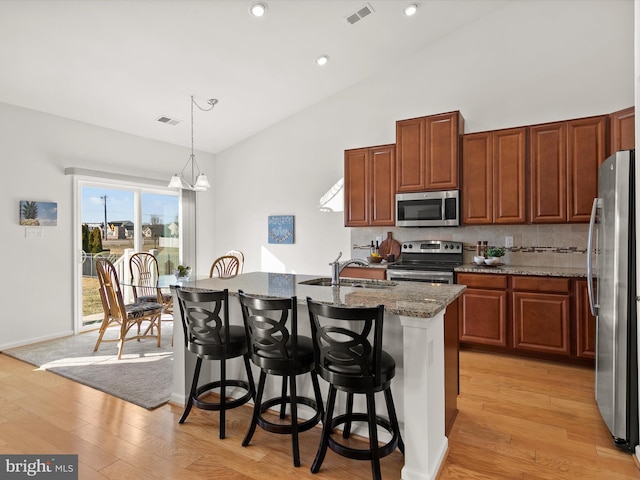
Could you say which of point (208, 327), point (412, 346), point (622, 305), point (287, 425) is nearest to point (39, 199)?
point (208, 327)

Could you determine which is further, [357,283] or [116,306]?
[116,306]

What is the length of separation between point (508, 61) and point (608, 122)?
1304mm

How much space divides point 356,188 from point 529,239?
83.6 inches

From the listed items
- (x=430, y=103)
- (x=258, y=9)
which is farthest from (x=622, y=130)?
(x=258, y=9)

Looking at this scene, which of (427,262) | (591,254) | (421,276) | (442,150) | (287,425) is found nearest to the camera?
(287,425)

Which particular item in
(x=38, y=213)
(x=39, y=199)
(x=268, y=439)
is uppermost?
(x=39, y=199)

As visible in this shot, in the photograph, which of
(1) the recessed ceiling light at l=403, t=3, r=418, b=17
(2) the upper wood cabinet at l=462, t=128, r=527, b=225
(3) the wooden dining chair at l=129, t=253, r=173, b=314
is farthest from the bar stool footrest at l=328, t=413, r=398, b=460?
(1) the recessed ceiling light at l=403, t=3, r=418, b=17

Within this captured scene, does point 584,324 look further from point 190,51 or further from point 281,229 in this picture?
point 190,51

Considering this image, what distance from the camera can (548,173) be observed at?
12.6 feet

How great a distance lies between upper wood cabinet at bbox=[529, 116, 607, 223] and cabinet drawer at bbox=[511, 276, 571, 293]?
66 cm

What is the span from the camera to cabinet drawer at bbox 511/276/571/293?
3.54 meters

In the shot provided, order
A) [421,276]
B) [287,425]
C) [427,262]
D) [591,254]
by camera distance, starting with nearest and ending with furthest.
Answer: [287,425] → [591,254] → [421,276] → [427,262]

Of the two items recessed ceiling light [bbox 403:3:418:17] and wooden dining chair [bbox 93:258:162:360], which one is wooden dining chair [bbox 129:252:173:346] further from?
recessed ceiling light [bbox 403:3:418:17]

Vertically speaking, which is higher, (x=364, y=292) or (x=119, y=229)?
(x=119, y=229)
